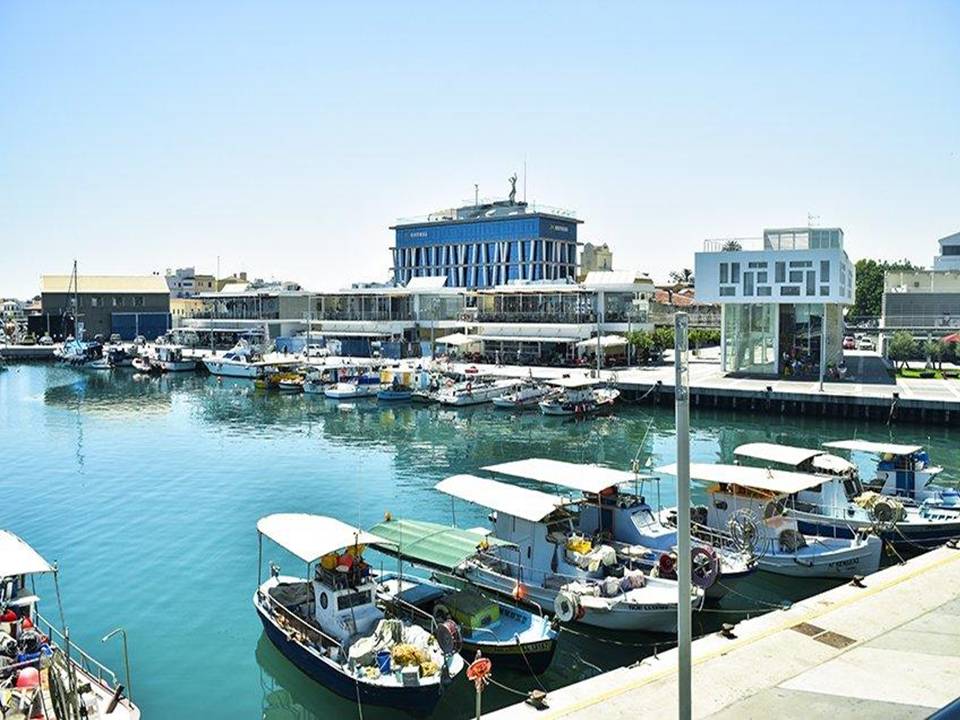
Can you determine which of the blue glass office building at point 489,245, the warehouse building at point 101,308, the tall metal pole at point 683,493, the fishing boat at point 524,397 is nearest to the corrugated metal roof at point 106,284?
the warehouse building at point 101,308

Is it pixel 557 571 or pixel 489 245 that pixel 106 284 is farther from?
pixel 557 571

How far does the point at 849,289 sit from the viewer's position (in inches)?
2805

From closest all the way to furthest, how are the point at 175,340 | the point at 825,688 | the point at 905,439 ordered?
the point at 825,688 → the point at 905,439 → the point at 175,340

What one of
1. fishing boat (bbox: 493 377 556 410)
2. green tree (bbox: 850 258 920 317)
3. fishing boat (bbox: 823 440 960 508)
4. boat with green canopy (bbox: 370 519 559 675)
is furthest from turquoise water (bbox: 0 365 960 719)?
green tree (bbox: 850 258 920 317)

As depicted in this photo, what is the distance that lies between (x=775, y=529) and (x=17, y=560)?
19.5 meters

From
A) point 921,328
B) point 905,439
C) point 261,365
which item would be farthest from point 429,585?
point 921,328

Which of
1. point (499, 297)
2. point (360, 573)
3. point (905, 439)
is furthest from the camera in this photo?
point (499, 297)

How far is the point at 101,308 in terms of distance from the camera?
122 m

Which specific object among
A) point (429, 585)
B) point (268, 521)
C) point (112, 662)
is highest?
point (268, 521)

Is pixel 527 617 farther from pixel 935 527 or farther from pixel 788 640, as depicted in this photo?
pixel 935 527

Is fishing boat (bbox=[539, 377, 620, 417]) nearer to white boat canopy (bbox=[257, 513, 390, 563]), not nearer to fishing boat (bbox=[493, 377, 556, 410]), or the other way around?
fishing boat (bbox=[493, 377, 556, 410])

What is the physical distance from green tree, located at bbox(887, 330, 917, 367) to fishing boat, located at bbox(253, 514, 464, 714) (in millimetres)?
64490

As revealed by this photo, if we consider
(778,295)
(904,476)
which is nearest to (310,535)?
(904,476)

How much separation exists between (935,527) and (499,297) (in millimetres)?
60276
